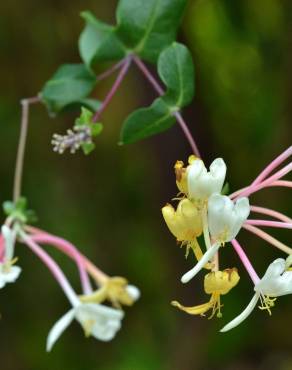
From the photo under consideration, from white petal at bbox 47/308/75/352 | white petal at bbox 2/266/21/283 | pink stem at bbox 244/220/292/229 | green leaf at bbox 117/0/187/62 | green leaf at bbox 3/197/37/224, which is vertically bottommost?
pink stem at bbox 244/220/292/229

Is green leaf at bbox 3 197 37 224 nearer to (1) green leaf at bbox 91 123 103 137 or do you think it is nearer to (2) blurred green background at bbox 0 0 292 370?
(1) green leaf at bbox 91 123 103 137

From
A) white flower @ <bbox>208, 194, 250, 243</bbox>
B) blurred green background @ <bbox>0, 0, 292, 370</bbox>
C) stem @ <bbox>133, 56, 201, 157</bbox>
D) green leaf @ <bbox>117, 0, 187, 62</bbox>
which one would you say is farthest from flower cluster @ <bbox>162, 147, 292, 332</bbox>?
blurred green background @ <bbox>0, 0, 292, 370</bbox>

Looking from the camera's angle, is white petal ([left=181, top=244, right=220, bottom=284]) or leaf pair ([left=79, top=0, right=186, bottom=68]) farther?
leaf pair ([left=79, top=0, right=186, bottom=68])

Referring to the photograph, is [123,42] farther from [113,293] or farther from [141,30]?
[113,293]

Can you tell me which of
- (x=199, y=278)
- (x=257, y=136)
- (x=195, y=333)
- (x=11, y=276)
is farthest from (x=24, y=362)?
(x=11, y=276)

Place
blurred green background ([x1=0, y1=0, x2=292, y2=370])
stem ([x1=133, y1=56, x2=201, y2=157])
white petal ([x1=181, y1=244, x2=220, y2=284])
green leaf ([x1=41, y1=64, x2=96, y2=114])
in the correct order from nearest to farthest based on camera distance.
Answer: white petal ([x1=181, y1=244, x2=220, y2=284]), stem ([x1=133, y1=56, x2=201, y2=157]), green leaf ([x1=41, y1=64, x2=96, y2=114]), blurred green background ([x1=0, y1=0, x2=292, y2=370])

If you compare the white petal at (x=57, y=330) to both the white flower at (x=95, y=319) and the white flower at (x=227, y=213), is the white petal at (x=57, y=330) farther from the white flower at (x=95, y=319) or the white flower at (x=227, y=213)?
the white flower at (x=227, y=213)

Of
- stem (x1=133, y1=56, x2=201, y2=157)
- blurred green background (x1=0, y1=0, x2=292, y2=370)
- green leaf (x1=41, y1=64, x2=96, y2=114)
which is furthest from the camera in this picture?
blurred green background (x1=0, y1=0, x2=292, y2=370)

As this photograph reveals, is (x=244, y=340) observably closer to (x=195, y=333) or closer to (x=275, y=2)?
(x=195, y=333)
